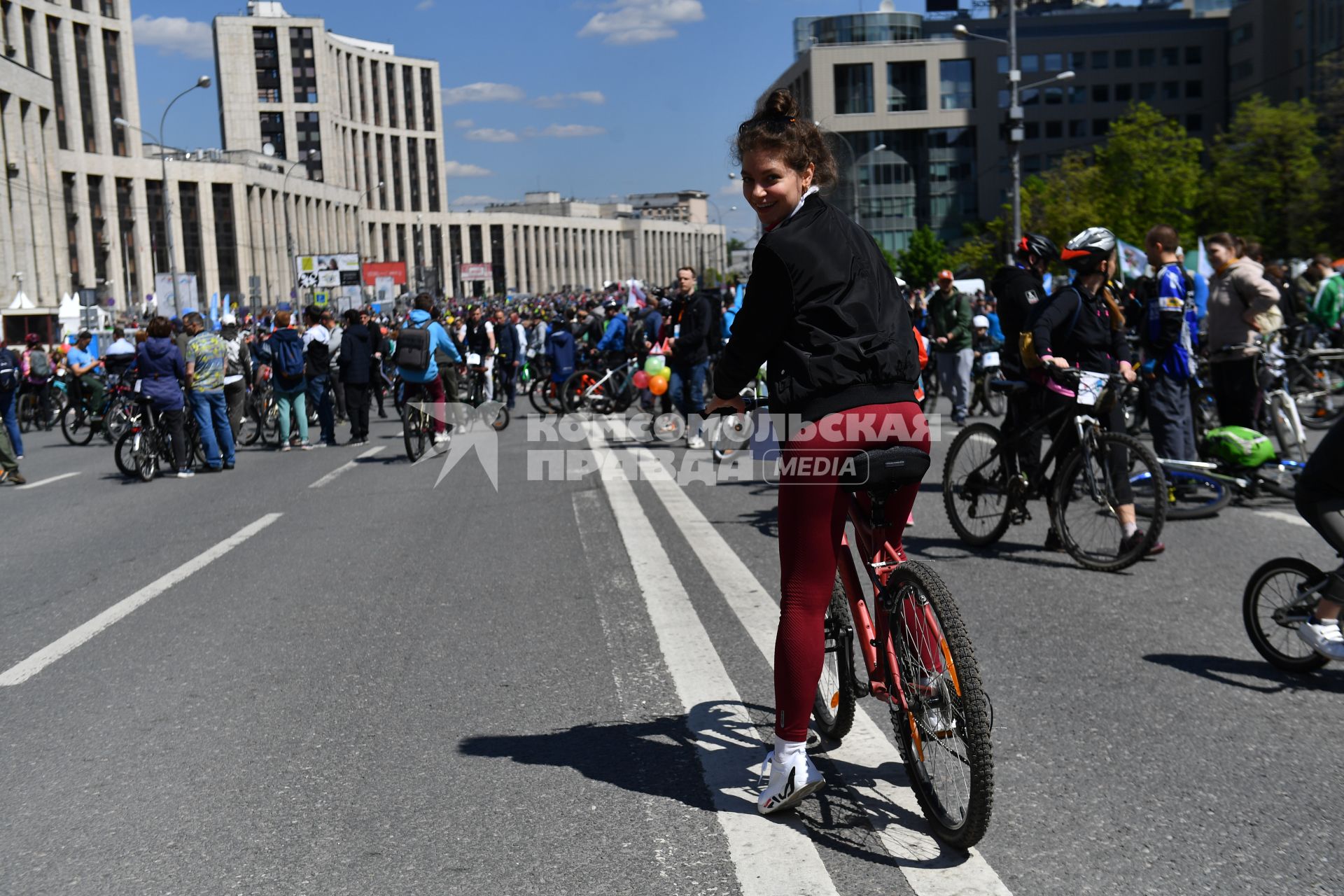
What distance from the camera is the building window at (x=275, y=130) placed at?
443ft

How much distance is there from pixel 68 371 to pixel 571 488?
585 inches

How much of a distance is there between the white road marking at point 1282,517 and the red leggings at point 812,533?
238 inches

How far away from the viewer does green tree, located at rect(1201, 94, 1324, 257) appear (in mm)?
45500

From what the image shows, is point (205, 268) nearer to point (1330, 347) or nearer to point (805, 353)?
point (1330, 347)

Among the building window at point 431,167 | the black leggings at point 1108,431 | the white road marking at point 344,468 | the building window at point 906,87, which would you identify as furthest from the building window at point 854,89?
the black leggings at point 1108,431

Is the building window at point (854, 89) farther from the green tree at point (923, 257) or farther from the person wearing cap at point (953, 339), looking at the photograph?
the person wearing cap at point (953, 339)

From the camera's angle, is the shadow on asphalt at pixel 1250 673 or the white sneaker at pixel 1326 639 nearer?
the white sneaker at pixel 1326 639

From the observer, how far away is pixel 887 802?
388cm

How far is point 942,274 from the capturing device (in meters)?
15.9

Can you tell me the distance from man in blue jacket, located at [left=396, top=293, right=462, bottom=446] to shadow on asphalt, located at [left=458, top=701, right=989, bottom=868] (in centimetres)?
1191

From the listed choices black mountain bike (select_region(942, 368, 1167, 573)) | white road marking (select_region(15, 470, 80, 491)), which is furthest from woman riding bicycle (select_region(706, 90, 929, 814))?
white road marking (select_region(15, 470, 80, 491))

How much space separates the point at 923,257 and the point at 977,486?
3367 inches

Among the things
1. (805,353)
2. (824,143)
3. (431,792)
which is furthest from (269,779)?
(824,143)

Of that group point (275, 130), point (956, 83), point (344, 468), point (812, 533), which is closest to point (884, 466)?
point (812, 533)
